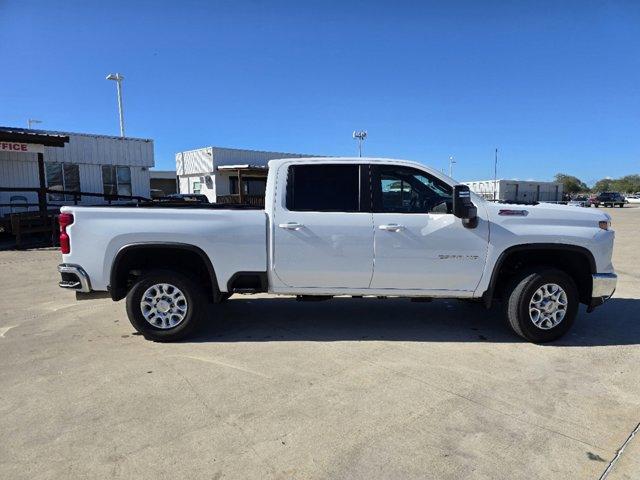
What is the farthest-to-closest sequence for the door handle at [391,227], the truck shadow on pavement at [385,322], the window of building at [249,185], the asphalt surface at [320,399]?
the window of building at [249,185] → the truck shadow on pavement at [385,322] → the door handle at [391,227] → the asphalt surface at [320,399]

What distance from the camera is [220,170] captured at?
2772cm

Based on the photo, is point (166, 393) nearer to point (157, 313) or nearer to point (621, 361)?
point (157, 313)

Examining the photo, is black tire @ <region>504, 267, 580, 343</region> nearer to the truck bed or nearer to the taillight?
the truck bed

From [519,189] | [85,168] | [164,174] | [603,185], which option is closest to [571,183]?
[603,185]

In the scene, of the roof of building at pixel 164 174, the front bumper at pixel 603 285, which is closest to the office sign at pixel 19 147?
the front bumper at pixel 603 285

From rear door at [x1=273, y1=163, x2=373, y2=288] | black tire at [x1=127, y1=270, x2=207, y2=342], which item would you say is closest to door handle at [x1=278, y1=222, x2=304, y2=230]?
rear door at [x1=273, y1=163, x2=373, y2=288]

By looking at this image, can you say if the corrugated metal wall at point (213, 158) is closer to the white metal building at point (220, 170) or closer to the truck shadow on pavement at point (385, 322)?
the white metal building at point (220, 170)

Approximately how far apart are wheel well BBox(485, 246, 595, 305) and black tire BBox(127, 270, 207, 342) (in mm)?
3159

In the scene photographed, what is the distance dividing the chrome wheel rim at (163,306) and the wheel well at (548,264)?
10.9 ft

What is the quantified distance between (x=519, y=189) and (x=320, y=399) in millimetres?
73894

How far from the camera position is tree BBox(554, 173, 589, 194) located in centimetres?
11838

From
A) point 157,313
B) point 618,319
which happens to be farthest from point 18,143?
point 618,319

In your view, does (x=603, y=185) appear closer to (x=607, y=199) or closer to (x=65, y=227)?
(x=607, y=199)

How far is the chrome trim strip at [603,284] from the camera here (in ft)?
16.0
